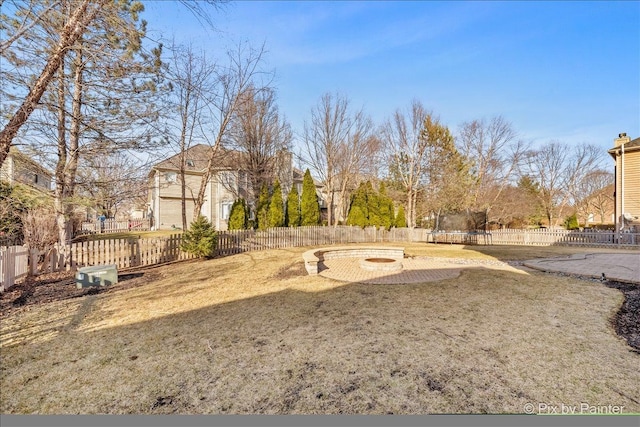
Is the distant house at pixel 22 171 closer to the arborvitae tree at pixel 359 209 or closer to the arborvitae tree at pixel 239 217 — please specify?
the arborvitae tree at pixel 239 217

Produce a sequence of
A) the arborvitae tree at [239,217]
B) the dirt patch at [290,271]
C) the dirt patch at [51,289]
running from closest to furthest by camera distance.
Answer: the dirt patch at [51,289], the dirt patch at [290,271], the arborvitae tree at [239,217]

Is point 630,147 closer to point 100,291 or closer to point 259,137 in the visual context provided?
point 259,137

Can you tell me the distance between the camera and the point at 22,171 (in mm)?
7125

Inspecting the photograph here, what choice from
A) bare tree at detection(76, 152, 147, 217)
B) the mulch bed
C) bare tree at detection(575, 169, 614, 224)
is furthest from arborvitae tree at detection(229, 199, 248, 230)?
bare tree at detection(575, 169, 614, 224)

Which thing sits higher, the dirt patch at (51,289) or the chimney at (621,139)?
the chimney at (621,139)

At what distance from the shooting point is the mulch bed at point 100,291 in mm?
4416

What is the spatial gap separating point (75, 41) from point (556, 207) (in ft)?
149

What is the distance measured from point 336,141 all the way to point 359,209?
18.6 feet

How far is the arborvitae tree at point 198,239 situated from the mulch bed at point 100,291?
161cm

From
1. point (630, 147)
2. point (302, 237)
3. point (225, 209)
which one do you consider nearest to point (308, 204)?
point (302, 237)

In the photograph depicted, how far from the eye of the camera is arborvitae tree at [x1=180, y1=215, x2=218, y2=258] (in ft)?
34.9

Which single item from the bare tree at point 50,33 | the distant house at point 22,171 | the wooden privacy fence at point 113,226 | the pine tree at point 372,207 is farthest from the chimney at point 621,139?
the wooden privacy fence at point 113,226

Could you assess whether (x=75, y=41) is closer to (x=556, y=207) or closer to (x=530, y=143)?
(x=530, y=143)

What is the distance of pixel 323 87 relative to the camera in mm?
20953
